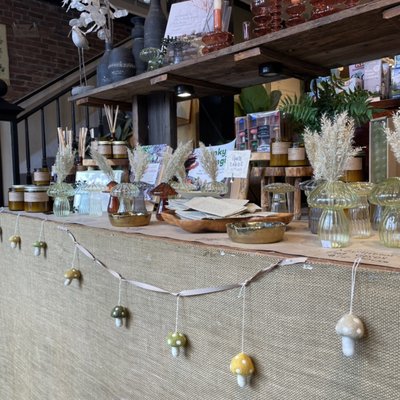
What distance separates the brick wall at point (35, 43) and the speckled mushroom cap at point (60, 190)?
3724mm

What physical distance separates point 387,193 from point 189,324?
0.48 metres

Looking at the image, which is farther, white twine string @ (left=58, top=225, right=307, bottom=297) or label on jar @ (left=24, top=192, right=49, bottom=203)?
label on jar @ (left=24, top=192, right=49, bottom=203)

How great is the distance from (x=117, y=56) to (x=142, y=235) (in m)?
0.98

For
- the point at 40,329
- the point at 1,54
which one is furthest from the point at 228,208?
the point at 1,54

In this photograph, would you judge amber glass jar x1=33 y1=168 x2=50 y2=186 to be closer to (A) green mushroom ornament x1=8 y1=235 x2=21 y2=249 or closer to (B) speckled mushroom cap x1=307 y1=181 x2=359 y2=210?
(A) green mushroom ornament x1=8 y1=235 x2=21 y2=249

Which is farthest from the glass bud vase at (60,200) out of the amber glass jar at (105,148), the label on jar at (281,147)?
the label on jar at (281,147)

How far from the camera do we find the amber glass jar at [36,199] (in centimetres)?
157

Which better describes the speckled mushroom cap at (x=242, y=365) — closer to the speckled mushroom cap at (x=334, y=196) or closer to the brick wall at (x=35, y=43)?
the speckled mushroom cap at (x=334, y=196)

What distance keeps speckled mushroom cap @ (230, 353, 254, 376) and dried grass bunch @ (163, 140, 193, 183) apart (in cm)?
66

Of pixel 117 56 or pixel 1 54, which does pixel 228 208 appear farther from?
pixel 1 54

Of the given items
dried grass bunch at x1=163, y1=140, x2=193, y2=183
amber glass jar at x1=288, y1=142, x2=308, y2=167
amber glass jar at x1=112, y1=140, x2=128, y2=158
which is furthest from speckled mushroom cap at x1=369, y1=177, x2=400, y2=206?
amber glass jar at x1=112, y1=140, x2=128, y2=158

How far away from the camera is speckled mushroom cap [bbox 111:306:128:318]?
1005 millimetres

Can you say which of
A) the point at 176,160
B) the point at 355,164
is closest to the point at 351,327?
the point at 355,164

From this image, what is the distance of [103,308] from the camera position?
44.3 inches
